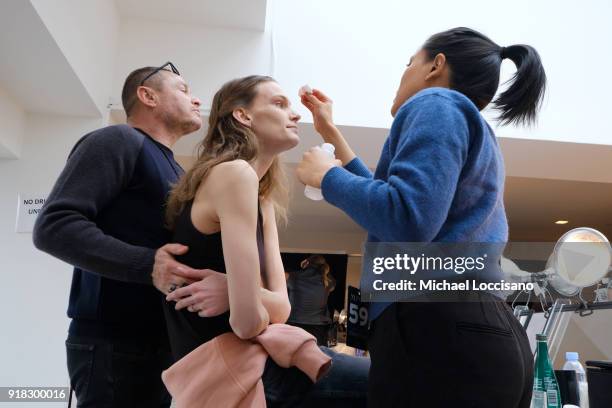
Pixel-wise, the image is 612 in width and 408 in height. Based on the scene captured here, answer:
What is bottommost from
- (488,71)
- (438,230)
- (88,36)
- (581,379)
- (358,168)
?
(581,379)

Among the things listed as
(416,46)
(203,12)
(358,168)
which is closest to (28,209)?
(203,12)

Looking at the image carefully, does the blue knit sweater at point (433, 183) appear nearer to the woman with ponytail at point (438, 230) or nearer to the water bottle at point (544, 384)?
the woman with ponytail at point (438, 230)

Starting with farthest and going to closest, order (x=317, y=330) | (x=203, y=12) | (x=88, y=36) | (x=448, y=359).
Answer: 1. (x=317, y=330)
2. (x=203, y=12)
3. (x=88, y=36)
4. (x=448, y=359)

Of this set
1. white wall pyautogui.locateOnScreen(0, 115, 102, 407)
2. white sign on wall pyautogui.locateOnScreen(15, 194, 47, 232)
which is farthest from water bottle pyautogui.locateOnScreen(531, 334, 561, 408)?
white wall pyautogui.locateOnScreen(0, 115, 102, 407)

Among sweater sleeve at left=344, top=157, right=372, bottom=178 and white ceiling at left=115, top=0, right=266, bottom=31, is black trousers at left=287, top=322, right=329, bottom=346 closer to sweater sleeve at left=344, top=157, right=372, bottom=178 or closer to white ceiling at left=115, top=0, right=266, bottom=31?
white ceiling at left=115, top=0, right=266, bottom=31

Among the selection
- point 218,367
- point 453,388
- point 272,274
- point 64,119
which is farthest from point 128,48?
point 453,388

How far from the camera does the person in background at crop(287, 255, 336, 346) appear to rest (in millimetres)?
5281

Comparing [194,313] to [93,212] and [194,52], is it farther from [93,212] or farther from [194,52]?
[194,52]

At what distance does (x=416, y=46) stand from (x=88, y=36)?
84.2 inches

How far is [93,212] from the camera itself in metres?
1.07

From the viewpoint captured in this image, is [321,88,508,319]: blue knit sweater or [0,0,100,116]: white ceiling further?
[0,0,100,116]: white ceiling

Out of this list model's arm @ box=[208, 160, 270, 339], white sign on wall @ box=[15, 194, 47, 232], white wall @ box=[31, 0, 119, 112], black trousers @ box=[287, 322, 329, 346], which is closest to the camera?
model's arm @ box=[208, 160, 270, 339]

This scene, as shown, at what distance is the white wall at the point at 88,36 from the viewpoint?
2244mm

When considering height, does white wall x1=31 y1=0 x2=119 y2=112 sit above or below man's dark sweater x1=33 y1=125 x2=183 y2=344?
above
